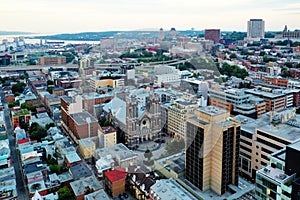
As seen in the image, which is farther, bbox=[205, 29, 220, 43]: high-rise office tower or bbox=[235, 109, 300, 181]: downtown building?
bbox=[205, 29, 220, 43]: high-rise office tower

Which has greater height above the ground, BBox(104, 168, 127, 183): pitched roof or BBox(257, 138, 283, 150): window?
BBox(257, 138, 283, 150): window

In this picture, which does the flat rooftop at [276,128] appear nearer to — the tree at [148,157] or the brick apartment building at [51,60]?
the tree at [148,157]

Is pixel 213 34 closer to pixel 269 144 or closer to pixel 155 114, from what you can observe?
pixel 269 144

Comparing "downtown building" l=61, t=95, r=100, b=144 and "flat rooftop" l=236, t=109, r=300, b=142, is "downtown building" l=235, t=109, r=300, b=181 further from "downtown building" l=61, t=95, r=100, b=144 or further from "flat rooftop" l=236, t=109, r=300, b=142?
"downtown building" l=61, t=95, r=100, b=144

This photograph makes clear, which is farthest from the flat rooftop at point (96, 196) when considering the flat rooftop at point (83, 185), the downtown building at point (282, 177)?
the downtown building at point (282, 177)

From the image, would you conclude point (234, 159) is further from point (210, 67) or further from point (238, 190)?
point (210, 67)

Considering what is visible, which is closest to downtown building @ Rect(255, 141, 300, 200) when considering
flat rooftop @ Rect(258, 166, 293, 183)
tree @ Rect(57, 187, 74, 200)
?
flat rooftop @ Rect(258, 166, 293, 183)

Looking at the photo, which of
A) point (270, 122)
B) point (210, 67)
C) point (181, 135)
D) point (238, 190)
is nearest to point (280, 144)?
point (270, 122)
